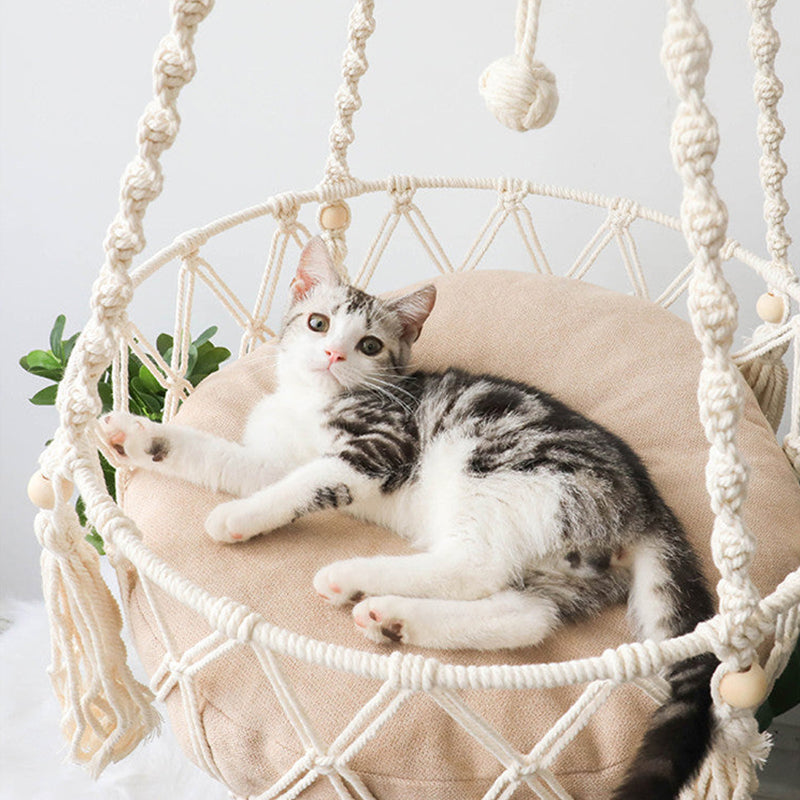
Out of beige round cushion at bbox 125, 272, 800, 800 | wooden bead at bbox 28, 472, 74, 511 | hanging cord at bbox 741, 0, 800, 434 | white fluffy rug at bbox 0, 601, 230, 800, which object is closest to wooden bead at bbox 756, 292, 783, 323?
hanging cord at bbox 741, 0, 800, 434

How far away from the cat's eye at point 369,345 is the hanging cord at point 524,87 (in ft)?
1.18

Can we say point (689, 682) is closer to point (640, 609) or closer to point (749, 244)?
point (640, 609)

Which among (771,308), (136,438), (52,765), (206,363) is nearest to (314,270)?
(136,438)

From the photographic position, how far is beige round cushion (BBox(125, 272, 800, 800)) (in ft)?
2.81

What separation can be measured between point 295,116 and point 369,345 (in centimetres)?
92

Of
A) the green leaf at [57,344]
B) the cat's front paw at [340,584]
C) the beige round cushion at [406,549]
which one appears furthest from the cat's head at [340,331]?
the green leaf at [57,344]

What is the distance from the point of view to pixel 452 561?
3.32 feet

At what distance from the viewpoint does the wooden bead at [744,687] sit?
29.4 inches

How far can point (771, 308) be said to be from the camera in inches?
54.2

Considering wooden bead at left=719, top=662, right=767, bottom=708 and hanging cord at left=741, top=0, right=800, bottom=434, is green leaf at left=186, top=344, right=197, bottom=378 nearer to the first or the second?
hanging cord at left=741, top=0, right=800, bottom=434

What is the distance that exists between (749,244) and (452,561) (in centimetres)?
113

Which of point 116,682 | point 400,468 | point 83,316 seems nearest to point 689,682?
point 400,468

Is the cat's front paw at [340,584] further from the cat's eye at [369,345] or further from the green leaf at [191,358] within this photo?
the green leaf at [191,358]

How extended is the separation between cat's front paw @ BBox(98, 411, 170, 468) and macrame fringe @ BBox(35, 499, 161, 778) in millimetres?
202
